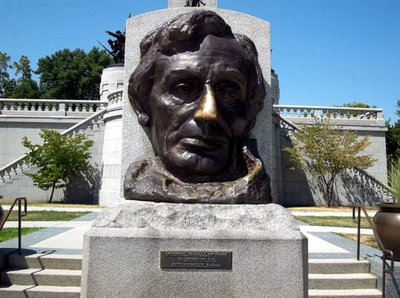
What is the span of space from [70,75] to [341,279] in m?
44.8

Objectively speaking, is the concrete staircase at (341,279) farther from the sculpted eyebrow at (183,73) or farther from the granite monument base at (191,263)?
the sculpted eyebrow at (183,73)

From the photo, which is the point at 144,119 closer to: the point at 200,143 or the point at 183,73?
the point at 183,73

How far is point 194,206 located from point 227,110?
1.11 m

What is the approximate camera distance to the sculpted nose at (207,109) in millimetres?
3545

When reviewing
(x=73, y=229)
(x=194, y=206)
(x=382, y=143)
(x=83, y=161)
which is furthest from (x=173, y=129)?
(x=382, y=143)

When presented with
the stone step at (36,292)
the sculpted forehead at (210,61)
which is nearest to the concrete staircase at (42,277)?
the stone step at (36,292)

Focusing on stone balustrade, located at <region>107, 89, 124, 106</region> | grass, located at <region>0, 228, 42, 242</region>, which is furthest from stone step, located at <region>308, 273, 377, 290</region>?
stone balustrade, located at <region>107, 89, 124, 106</region>

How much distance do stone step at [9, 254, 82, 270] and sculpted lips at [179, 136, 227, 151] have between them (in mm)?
2639

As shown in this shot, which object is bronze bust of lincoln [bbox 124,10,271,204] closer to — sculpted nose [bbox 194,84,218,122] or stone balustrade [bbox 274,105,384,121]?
sculpted nose [bbox 194,84,218,122]

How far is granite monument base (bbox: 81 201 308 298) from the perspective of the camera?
320 cm

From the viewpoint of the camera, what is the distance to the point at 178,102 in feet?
12.4

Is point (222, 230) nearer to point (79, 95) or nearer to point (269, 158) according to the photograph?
point (269, 158)

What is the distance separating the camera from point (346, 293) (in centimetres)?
470

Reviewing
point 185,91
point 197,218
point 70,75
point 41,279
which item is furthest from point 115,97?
point 70,75
